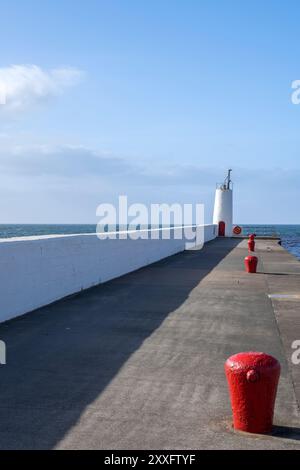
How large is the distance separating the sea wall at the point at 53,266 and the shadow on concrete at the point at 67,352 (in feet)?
0.95

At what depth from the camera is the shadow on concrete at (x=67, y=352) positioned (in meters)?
5.10

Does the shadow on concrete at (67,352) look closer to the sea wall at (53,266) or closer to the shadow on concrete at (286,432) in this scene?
the sea wall at (53,266)

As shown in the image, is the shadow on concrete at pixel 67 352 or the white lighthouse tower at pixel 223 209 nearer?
the shadow on concrete at pixel 67 352

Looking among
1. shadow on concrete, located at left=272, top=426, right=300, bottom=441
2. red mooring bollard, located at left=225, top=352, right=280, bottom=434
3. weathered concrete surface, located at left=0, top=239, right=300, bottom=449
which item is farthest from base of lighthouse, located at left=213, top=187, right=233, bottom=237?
red mooring bollard, located at left=225, top=352, right=280, bottom=434

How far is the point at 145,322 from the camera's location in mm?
9953

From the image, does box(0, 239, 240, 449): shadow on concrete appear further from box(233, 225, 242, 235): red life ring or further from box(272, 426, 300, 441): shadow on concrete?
box(233, 225, 242, 235): red life ring

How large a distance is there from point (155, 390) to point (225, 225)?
46.2m

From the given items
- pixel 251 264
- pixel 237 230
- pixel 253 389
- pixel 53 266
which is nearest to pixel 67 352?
pixel 253 389

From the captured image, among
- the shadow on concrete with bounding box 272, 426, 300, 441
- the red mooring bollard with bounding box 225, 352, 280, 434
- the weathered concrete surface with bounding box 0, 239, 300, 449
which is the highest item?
the red mooring bollard with bounding box 225, 352, 280, 434

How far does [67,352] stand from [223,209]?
4457cm

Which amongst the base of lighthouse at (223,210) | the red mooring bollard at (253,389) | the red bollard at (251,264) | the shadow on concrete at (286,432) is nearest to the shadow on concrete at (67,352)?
the red mooring bollard at (253,389)

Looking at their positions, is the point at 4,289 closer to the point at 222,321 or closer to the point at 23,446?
the point at 222,321

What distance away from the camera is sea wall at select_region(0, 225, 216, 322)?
32.3 ft

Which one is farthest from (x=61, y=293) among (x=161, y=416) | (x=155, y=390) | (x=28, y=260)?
(x=161, y=416)
